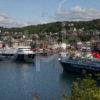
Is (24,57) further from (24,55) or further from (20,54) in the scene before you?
(20,54)

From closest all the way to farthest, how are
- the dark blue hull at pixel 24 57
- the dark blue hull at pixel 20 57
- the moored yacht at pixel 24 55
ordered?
1. the dark blue hull at pixel 24 57
2. the dark blue hull at pixel 20 57
3. the moored yacht at pixel 24 55

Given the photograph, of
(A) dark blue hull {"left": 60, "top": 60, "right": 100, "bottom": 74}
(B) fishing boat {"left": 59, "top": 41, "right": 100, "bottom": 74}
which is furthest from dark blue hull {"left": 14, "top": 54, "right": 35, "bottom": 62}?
(A) dark blue hull {"left": 60, "top": 60, "right": 100, "bottom": 74}

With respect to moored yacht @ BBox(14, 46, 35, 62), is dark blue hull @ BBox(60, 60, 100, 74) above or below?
above

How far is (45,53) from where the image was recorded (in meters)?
128

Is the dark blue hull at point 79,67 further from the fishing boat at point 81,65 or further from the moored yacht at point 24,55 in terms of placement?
the moored yacht at point 24,55

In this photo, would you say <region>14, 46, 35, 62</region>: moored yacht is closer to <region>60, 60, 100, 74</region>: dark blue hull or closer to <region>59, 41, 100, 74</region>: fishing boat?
<region>59, 41, 100, 74</region>: fishing boat

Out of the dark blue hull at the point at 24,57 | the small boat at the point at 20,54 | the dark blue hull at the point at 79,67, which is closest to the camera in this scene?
the dark blue hull at the point at 79,67

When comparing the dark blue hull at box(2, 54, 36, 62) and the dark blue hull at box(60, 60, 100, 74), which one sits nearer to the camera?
the dark blue hull at box(60, 60, 100, 74)

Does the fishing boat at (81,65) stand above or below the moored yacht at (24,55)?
above

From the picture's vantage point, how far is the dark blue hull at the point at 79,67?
2302 inches

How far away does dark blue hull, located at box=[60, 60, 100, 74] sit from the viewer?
58469 millimetres

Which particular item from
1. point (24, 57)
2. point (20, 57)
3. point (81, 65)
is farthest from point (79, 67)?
point (20, 57)

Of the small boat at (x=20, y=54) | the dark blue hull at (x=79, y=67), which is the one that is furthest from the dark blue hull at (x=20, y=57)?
the dark blue hull at (x=79, y=67)

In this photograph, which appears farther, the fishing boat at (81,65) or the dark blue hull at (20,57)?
the dark blue hull at (20,57)
